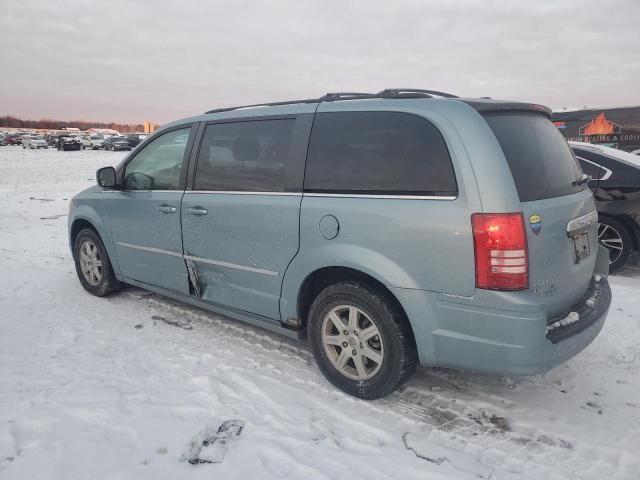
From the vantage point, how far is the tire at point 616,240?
5820mm

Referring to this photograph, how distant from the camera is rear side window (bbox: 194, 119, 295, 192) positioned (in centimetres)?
337

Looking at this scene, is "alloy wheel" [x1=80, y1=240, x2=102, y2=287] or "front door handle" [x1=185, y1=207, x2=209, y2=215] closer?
"front door handle" [x1=185, y1=207, x2=209, y2=215]

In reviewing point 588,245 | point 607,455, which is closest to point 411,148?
point 588,245

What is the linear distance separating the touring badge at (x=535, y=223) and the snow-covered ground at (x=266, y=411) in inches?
46.7

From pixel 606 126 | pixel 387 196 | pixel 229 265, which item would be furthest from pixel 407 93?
pixel 606 126

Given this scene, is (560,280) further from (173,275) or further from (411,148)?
(173,275)

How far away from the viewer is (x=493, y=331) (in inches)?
99.1

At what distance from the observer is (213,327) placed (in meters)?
4.21

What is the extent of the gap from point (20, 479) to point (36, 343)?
1.78m

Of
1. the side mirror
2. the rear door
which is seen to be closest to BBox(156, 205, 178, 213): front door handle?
the rear door

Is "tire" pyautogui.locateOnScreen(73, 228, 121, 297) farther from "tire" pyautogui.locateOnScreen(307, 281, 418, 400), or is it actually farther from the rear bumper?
the rear bumper

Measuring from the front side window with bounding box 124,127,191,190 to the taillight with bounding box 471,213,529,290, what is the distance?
2.60 m

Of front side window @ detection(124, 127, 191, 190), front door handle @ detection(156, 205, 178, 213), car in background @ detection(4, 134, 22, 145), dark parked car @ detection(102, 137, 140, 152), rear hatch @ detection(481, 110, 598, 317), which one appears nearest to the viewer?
rear hatch @ detection(481, 110, 598, 317)

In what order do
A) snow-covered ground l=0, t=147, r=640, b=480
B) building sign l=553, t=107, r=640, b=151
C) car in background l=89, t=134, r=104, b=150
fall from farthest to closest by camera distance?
car in background l=89, t=134, r=104, b=150 → building sign l=553, t=107, r=640, b=151 → snow-covered ground l=0, t=147, r=640, b=480
